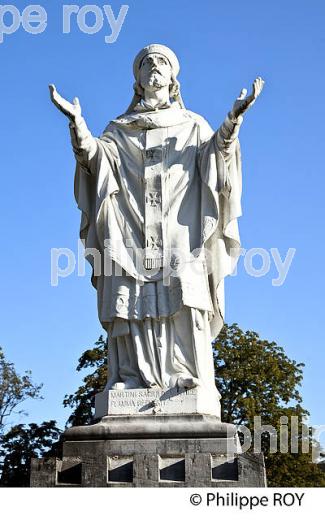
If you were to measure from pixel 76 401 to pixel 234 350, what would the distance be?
623 cm

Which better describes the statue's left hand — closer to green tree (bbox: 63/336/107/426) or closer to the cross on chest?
the cross on chest

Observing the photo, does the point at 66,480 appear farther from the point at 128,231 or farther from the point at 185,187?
the point at 185,187

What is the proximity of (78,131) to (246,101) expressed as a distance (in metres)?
2.66

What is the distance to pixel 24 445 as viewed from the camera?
3119cm

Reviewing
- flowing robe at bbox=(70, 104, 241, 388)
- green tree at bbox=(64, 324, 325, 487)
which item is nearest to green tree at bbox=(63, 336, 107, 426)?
green tree at bbox=(64, 324, 325, 487)

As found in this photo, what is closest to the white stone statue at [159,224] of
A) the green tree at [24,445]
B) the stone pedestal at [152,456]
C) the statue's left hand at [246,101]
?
the statue's left hand at [246,101]

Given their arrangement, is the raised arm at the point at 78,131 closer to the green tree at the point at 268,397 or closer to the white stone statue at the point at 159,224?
the white stone statue at the point at 159,224

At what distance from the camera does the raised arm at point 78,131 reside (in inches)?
534

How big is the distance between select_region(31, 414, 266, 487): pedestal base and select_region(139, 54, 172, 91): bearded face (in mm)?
5665

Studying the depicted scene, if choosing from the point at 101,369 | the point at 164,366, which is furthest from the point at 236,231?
the point at 101,369

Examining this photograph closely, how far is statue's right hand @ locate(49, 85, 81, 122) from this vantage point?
1352 centimetres

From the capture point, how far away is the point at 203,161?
14.1 meters

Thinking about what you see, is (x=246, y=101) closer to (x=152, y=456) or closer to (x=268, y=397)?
(x=152, y=456)

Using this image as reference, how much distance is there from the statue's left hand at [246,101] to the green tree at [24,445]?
59.6ft
